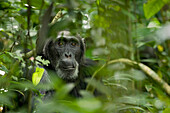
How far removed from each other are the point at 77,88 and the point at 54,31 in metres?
1.96

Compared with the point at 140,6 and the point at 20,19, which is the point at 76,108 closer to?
the point at 20,19

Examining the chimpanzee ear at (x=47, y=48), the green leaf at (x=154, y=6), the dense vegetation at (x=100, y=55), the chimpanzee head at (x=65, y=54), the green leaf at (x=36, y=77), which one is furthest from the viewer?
the chimpanzee ear at (x=47, y=48)

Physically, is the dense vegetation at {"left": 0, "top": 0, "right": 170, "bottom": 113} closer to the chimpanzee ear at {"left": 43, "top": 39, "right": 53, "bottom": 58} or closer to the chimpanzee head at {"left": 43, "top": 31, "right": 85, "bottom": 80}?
the chimpanzee head at {"left": 43, "top": 31, "right": 85, "bottom": 80}

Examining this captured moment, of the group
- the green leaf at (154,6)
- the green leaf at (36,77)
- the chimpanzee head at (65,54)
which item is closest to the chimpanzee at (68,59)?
the chimpanzee head at (65,54)

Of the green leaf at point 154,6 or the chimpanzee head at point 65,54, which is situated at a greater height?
the green leaf at point 154,6

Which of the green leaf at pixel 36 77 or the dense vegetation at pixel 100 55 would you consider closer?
the dense vegetation at pixel 100 55

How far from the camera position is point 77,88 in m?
2.76

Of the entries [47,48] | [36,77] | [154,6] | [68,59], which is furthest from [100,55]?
[47,48]

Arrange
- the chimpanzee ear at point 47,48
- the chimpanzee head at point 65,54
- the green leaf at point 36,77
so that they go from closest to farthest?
the green leaf at point 36,77 → the chimpanzee head at point 65,54 → the chimpanzee ear at point 47,48

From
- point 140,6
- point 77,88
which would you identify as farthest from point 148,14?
point 140,6

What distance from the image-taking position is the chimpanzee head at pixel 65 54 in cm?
249

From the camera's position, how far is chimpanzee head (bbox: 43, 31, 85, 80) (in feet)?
8.16

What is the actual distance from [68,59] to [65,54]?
0.20ft

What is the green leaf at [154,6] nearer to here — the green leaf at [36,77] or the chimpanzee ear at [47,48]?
the green leaf at [36,77]
